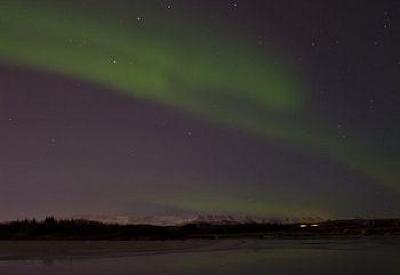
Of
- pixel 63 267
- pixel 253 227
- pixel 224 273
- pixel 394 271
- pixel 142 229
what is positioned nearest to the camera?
pixel 394 271

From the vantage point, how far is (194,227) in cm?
13862

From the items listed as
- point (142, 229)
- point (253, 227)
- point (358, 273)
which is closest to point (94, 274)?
point (358, 273)

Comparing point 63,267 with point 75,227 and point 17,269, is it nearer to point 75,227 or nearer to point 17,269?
point 17,269

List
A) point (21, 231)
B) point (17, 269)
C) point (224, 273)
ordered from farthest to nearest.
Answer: point (21, 231), point (17, 269), point (224, 273)

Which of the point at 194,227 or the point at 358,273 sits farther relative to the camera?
the point at 194,227

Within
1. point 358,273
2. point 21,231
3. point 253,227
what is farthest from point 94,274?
point 253,227

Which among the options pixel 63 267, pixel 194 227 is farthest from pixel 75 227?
pixel 63 267

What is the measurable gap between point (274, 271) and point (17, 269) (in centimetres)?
1178

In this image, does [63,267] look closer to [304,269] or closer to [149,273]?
[149,273]

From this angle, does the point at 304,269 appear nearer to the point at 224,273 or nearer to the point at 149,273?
the point at 224,273

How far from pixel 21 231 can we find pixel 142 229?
82.1 ft

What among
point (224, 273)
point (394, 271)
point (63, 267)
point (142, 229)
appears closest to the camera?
point (394, 271)

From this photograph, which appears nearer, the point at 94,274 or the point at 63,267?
the point at 94,274

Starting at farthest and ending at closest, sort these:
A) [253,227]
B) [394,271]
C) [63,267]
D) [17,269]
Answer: [253,227] < [63,267] < [17,269] < [394,271]
